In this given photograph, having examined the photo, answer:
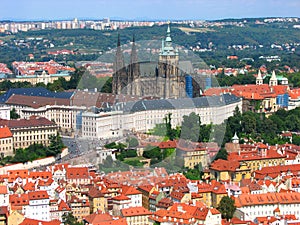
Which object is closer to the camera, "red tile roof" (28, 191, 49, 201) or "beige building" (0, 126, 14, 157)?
"red tile roof" (28, 191, 49, 201)

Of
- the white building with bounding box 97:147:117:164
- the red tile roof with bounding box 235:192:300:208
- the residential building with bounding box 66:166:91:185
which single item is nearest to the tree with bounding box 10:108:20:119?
the white building with bounding box 97:147:117:164

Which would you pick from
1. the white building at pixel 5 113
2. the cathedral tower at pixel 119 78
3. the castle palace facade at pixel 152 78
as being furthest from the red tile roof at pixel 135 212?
the cathedral tower at pixel 119 78

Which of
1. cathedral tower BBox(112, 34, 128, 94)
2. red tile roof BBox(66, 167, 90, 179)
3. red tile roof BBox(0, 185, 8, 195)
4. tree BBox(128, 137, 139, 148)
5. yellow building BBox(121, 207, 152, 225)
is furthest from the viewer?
cathedral tower BBox(112, 34, 128, 94)

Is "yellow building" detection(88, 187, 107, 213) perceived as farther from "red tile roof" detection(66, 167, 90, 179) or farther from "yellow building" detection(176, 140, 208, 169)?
"yellow building" detection(176, 140, 208, 169)

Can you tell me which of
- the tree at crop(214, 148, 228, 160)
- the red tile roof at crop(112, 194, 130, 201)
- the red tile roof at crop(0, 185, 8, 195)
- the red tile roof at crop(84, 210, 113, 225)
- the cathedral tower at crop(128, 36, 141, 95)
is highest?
the cathedral tower at crop(128, 36, 141, 95)

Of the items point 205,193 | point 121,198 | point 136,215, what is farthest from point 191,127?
point 136,215

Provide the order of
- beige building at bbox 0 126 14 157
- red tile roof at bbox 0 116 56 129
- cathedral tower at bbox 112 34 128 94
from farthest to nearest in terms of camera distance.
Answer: cathedral tower at bbox 112 34 128 94
red tile roof at bbox 0 116 56 129
beige building at bbox 0 126 14 157

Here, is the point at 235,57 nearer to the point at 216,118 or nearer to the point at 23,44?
the point at 23,44
